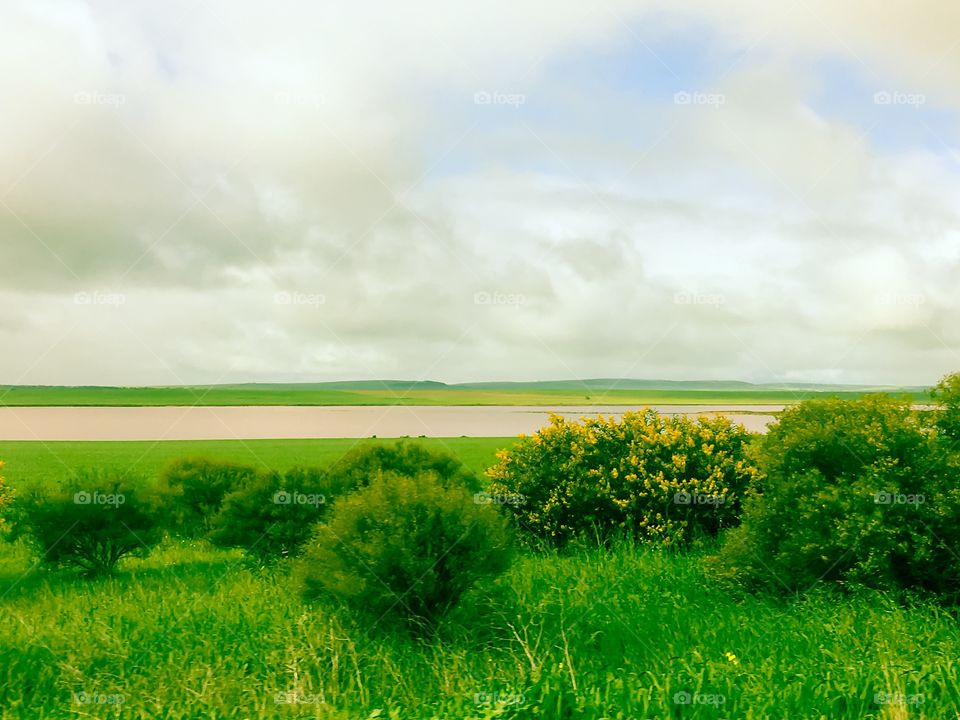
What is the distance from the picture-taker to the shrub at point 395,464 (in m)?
9.42

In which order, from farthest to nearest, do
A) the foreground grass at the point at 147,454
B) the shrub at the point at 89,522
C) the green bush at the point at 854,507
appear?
1. the foreground grass at the point at 147,454
2. the shrub at the point at 89,522
3. the green bush at the point at 854,507

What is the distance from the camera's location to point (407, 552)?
5.96m

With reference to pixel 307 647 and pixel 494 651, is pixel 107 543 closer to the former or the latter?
pixel 307 647

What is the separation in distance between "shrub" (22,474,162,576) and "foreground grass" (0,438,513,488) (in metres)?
9.10

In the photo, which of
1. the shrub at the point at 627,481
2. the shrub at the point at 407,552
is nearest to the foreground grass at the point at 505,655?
the shrub at the point at 407,552

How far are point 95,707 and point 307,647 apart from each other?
1.38 m

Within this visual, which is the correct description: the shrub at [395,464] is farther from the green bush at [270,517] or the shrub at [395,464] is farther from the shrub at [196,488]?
the shrub at [196,488]

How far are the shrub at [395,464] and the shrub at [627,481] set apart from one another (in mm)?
837

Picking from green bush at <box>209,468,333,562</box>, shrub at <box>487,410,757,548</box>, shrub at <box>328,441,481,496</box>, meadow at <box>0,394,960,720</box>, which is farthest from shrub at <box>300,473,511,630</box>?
shrub at <box>487,410,757,548</box>

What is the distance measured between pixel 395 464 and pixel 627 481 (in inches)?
114

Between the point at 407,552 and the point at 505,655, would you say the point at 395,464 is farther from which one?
the point at 505,655

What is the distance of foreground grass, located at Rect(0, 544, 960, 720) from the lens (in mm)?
4586

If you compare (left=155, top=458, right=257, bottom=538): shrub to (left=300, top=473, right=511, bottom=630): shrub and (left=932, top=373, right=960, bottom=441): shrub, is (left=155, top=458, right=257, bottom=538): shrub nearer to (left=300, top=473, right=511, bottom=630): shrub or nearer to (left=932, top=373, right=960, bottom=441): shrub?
(left=300, top=473, right=511, bottom=630): shrub

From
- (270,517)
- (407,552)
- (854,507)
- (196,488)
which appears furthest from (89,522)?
(854,507)
